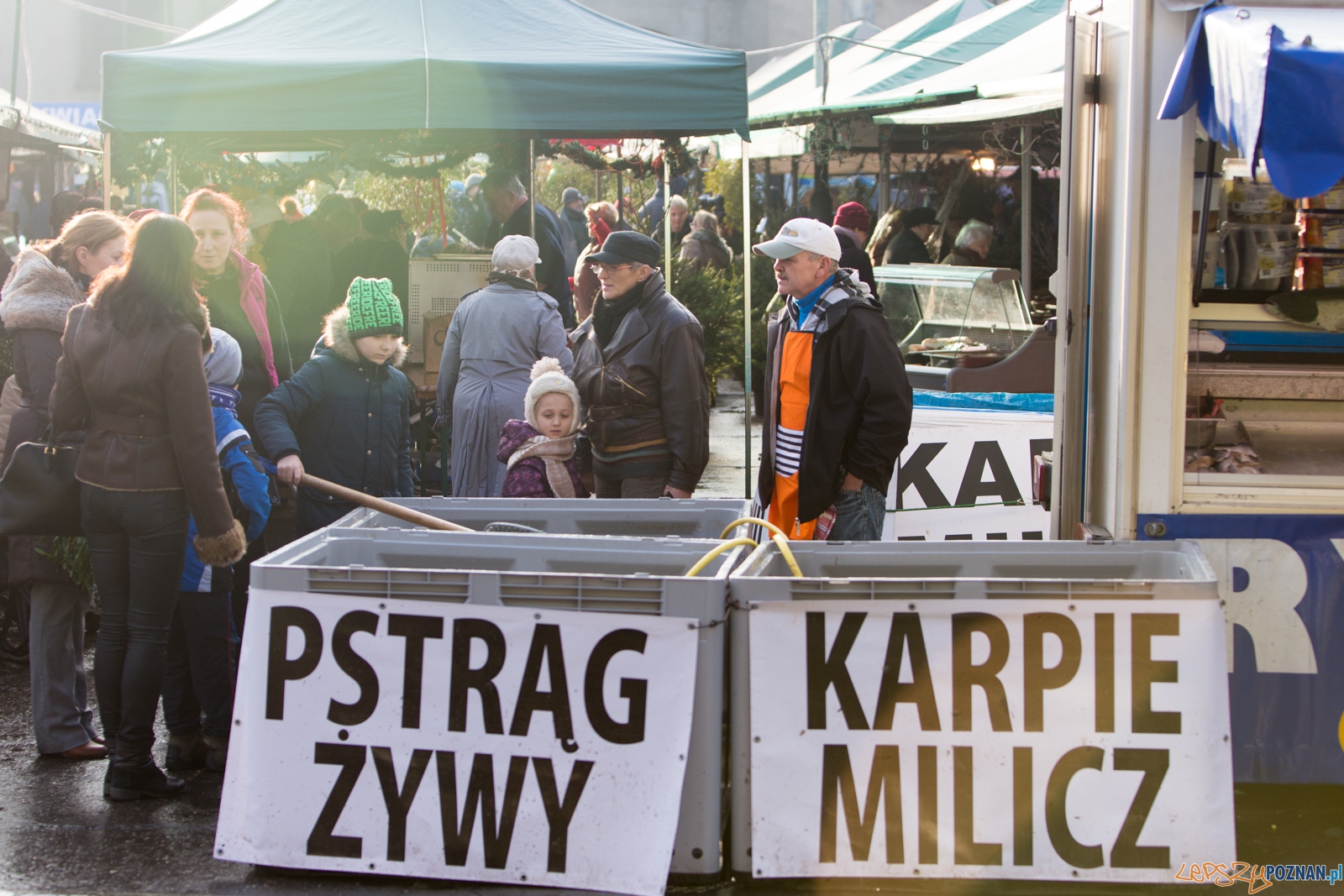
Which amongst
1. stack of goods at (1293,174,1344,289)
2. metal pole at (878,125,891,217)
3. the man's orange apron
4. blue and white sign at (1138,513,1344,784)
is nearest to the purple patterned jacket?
the man's orange apron

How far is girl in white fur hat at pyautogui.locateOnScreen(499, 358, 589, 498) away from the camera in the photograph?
499 centimetres

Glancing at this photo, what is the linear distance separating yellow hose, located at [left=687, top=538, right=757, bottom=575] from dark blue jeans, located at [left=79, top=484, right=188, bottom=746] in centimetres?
174

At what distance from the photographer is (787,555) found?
3.47 meters

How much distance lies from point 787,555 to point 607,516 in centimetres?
99

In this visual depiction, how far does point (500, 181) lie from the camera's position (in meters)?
8.48

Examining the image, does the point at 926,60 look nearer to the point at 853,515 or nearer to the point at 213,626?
the point at 853,515

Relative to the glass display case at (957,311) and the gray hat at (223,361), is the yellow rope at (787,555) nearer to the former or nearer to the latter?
the gray hat at (223,361)

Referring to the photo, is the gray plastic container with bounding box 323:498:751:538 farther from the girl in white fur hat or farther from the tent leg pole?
the tent leg pole

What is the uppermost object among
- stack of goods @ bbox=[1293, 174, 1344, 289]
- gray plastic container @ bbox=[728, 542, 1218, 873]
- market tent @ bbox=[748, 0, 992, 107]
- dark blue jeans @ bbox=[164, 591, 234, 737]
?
market tent @ bbox=[748, 0, 992, 107]

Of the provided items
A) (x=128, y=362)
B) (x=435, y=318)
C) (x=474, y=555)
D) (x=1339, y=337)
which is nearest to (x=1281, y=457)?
(x=1339, y=337)

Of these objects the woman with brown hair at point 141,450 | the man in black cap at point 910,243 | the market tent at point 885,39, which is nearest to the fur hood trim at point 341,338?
the woman with brown hair at point 141,450

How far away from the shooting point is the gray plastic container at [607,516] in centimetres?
429

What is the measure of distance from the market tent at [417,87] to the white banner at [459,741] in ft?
13.6

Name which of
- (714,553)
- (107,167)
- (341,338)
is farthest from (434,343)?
(714,553)
